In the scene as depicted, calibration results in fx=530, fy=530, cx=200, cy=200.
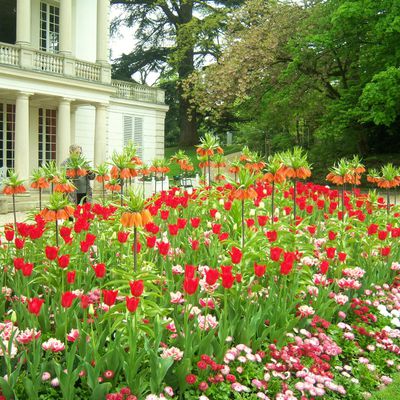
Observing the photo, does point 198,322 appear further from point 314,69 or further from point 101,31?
point 314,69

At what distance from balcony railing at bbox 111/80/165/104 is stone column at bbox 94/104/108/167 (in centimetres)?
209

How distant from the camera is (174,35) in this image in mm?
34781

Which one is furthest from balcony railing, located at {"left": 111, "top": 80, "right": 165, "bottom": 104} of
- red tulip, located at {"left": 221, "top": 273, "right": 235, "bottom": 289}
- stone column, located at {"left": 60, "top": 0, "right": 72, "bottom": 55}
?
red tulip, located at {"left": 221, "top": 273, "right": 235, "bottom": 289}

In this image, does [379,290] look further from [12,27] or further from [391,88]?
[12,27]

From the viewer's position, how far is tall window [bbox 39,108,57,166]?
69.6ft

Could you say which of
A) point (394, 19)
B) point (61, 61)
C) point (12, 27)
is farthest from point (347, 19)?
point (12, 27)

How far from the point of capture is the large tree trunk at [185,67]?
1259 inches

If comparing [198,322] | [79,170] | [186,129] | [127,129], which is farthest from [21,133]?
[186,129]

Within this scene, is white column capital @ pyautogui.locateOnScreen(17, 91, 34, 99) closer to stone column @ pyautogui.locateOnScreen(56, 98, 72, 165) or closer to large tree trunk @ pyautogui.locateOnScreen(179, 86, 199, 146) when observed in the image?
stone column @ pyautogui.locateOnScreen(56, 98, 72, 165)

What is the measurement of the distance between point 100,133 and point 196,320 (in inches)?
744

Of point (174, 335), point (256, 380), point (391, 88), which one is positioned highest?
point (391, 88)

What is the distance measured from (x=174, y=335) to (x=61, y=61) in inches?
728

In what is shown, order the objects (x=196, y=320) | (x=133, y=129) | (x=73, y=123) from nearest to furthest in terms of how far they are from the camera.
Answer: (x=196, y=320)
(x=73, y=123)
(x=133, y=129)

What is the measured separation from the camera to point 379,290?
5152mm
